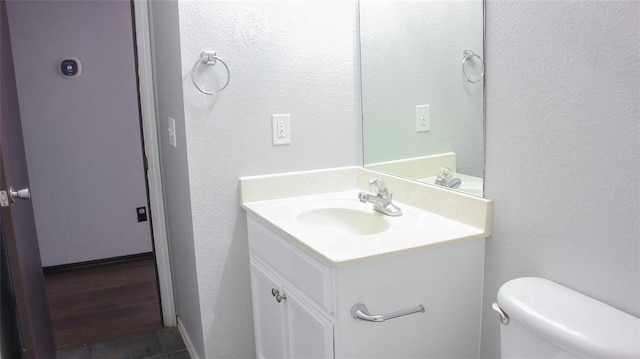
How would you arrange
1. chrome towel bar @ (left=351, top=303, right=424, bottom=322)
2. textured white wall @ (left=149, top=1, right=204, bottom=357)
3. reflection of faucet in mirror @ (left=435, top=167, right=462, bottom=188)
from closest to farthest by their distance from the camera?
chrome towel bar @ (left=351, top=303, right=424, bottom=322)
reflection of faucet in mirror @ (left=435, top=167, right=462, bottom=188)
textured white wall @ (left=149, top=1, right=204, bottom=357)

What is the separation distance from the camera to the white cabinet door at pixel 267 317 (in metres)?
1.54

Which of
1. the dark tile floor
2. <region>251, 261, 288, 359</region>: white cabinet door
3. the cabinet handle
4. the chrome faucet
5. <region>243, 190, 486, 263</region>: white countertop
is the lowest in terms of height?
the dark tile floor

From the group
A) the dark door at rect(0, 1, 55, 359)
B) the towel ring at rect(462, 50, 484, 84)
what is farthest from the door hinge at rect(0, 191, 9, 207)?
the towel ring at rect(462, 50, 484, 84)

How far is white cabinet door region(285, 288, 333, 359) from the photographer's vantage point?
4.01 feet

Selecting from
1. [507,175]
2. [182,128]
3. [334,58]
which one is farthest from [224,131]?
[507,175]

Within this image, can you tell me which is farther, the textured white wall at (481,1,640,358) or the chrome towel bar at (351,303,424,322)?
the chrome towel bar at (351,303,424,322)

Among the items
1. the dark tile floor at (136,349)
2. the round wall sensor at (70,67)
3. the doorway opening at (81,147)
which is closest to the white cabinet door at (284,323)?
the dark tile floor at (136,349)

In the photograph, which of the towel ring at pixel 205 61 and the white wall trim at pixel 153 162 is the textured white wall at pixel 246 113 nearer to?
the towel ring at pixel 205 61

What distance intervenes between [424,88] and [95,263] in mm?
2781

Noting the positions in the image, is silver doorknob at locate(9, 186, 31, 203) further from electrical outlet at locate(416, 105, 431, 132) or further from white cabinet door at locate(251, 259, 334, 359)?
electrical outlet at locate(416, 105, 431, 132)

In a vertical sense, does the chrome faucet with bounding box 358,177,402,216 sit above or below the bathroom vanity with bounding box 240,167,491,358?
above

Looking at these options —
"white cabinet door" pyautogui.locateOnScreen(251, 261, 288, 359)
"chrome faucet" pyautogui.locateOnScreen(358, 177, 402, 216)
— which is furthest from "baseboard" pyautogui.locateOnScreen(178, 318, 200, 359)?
"chrome faucet" pyautogui.locateOnScreen(358, 177, 402, 216)

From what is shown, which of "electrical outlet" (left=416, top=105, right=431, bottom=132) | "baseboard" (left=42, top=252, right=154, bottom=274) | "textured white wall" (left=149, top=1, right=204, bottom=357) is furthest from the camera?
"baseboard" (left=42, top=252, right=154, bottom=274)

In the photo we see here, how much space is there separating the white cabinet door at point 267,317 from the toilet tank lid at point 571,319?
29.1 inches
